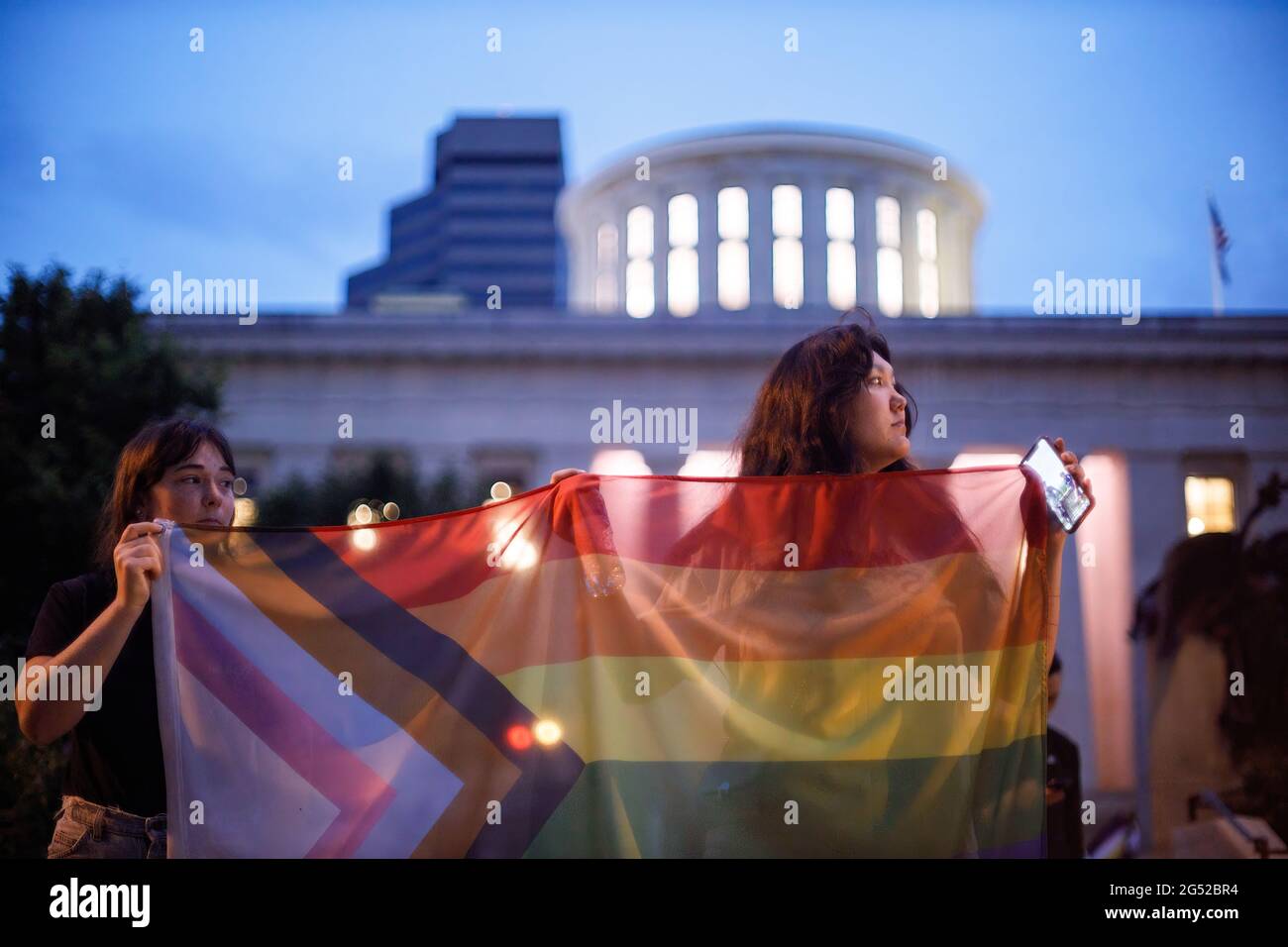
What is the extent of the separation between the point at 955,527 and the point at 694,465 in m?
26.8

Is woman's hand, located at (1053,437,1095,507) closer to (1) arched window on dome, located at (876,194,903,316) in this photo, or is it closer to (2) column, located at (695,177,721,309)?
(2) column, located at (695,177,721,309)

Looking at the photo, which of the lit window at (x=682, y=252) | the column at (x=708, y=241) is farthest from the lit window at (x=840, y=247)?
the lit window at (x=682, y=252)

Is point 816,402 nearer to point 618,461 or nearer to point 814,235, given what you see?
point 618,461

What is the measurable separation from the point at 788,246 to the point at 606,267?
7682 mm

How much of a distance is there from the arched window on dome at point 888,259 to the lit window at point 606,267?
10.5 m

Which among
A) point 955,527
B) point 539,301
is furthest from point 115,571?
point 539,301

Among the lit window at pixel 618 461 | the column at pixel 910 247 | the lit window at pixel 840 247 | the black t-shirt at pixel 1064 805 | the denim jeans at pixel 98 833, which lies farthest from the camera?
the column at pixel 910 247

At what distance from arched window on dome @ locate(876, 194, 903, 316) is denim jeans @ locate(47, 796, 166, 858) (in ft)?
150

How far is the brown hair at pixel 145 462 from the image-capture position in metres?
4.52

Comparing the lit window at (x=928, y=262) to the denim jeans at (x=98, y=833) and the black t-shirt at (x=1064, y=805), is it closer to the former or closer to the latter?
the black t-shirt at (x=1064, y=805)

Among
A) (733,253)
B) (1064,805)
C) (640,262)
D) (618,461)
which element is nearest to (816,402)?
(1064,805)

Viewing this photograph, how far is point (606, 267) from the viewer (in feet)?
165

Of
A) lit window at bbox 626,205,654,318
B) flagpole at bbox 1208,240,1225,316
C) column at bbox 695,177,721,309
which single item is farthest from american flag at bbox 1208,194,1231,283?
lit window at bbox 626,205,654,318

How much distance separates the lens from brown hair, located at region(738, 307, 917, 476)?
14.8ft
